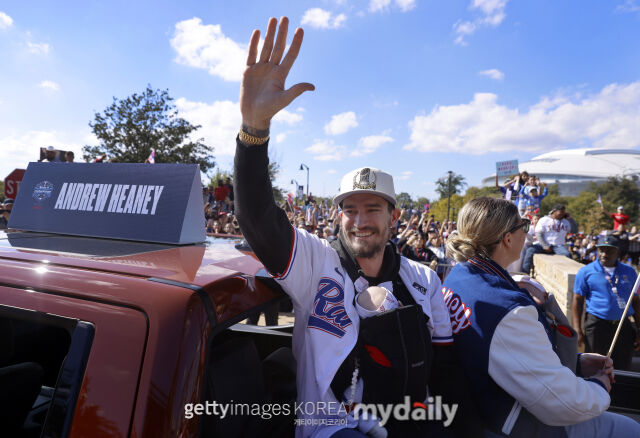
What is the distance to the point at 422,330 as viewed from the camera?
152cm

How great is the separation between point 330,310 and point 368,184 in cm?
81

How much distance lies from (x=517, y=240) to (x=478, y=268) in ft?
1.21

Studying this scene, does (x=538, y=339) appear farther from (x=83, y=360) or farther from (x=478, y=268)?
(x=83, y=360)

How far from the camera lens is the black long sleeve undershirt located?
5.19ft

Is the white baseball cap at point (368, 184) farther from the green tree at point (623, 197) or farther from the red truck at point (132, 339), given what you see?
the green tree at point (623, 197)

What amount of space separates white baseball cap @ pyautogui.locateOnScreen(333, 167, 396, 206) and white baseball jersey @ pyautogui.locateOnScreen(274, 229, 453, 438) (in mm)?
373

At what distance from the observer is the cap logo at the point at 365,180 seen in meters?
2.11

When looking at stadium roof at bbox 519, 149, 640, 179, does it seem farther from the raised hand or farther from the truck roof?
the truck roof

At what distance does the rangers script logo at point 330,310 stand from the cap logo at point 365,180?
0.63 metres

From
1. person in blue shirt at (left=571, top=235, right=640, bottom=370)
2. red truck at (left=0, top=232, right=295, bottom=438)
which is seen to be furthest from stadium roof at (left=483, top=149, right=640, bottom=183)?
red truck at (left=0, top=232, right=295, bottom=438)

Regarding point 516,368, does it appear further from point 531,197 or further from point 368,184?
point 531,197

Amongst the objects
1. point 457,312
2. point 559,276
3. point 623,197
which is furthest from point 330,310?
point 623,197

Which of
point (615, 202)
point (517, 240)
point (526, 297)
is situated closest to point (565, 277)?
point (517, 240)

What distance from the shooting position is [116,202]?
74.3 inches
